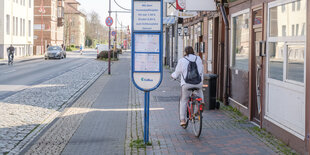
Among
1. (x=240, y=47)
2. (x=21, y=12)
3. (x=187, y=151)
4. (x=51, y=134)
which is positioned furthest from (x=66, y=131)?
(x=21, y=12)

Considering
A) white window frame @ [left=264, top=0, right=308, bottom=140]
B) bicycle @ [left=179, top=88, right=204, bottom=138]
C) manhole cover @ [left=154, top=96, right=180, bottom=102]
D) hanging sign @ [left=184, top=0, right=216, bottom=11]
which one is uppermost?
hanging sign @ [left=184, top=0, right=216, bottom=11]

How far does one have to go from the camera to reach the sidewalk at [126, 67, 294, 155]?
7078mm

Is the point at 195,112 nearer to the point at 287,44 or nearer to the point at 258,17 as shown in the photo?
the point at 287,44

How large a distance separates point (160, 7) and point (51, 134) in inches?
123

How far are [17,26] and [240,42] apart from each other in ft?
155

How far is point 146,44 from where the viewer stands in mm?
7480

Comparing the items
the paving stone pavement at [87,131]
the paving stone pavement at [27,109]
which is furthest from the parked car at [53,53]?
the paving stone pavement at [87,131]

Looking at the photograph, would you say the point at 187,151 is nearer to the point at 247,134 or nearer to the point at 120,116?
the point at 247,134

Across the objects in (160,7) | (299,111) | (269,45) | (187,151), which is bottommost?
(187,151)

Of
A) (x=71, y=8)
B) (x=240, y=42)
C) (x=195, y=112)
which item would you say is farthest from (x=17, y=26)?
(x=71, y=8)

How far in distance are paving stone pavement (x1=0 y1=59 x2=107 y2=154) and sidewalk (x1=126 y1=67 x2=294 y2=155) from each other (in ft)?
6.42

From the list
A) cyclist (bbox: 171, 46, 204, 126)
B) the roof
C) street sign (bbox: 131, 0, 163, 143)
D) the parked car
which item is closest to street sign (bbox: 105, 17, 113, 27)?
cyclist (bbox: 171, 46, 204, 126)

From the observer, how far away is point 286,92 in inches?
297

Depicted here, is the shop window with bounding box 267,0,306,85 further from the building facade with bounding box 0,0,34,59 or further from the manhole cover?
the building facade with bounding box 0,0,34,59
